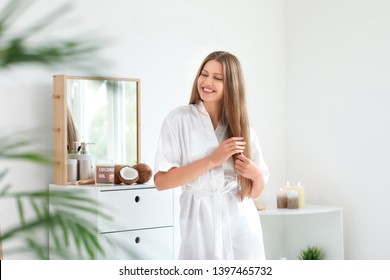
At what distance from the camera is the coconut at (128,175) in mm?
2934

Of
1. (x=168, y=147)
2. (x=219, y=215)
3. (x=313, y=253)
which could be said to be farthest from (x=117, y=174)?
(x=313, y=253)

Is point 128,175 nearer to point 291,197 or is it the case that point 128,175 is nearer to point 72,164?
point 72,164

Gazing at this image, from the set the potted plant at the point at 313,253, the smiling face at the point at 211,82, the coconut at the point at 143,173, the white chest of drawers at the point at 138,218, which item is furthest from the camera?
the potted plant at the point at 313,253

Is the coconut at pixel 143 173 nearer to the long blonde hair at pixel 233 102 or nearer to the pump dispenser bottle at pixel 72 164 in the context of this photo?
the pump dispenser bottle at pixel 72 164

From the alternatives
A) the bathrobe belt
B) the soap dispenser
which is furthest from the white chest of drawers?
the bathrobe belt

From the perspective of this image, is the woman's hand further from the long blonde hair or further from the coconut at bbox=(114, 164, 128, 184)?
the coconut at bbox=(114, 164, 128, 184)

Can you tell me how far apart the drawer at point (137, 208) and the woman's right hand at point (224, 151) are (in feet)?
2.04

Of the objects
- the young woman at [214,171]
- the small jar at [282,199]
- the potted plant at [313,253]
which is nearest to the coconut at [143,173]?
the young woman at [214,171]

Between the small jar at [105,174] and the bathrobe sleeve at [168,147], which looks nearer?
the bathrobe sleeve at [168,147]

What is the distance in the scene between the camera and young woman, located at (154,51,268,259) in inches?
92.8

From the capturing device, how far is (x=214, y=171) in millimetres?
2398

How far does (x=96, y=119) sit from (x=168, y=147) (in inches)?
30.0

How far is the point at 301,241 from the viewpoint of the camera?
3.96m
